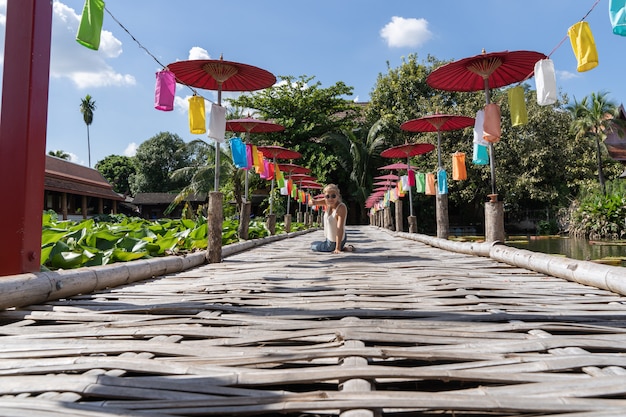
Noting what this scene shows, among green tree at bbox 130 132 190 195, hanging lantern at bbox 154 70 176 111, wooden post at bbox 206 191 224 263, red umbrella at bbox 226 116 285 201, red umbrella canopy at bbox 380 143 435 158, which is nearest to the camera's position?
hanging lantern at bbox 154 70 176 111

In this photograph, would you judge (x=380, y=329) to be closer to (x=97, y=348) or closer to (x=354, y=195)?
(x=97, y=348)

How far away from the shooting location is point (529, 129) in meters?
22.4

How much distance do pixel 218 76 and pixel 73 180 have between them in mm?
17055

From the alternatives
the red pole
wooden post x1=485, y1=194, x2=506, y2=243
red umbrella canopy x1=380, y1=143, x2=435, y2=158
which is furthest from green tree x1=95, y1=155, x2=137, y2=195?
the red pole

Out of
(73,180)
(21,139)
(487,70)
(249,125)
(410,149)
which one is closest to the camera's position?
(21,139)

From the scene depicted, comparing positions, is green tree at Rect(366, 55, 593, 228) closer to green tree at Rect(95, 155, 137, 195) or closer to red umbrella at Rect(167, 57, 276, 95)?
red umbrella at Rect(167, 57, 276, 95)

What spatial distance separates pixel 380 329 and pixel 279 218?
22898 mm

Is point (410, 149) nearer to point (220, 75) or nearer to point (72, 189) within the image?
point (220, 75)

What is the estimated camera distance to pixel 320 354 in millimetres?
1438

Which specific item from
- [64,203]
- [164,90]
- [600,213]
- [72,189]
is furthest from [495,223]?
[72,189]

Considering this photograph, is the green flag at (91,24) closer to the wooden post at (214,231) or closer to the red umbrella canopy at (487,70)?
the wooden post at (214,231)

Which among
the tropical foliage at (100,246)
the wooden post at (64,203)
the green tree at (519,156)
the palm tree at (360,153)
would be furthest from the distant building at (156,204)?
the tropical foliage at (100,246)

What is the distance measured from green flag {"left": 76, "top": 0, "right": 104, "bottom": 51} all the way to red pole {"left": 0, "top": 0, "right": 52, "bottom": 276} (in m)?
0.85

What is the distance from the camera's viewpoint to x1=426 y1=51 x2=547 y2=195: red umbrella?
577 cm
